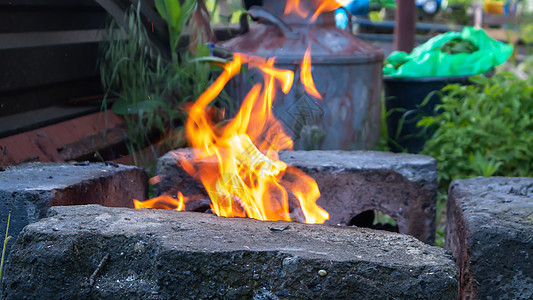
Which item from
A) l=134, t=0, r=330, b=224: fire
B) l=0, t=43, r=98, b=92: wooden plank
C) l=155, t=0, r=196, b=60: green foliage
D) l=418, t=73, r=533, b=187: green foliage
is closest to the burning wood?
l=134, t=0, r=330, b=224: fire

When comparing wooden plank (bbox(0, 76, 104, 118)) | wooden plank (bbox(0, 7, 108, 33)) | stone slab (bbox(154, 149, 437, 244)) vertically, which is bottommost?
stone slab (bbox(154, 149, 437, 244))

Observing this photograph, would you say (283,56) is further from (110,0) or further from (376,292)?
(376,292)

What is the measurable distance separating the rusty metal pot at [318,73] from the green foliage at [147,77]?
45 cm

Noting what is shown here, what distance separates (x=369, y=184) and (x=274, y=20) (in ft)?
5.54

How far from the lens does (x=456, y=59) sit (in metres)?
4.57

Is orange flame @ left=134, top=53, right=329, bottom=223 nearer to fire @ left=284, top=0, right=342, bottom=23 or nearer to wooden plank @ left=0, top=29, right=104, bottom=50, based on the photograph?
wooden plank @ left=0, top=29, right=104, bottom=50

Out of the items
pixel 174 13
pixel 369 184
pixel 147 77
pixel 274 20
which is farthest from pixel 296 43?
pixel 369 184

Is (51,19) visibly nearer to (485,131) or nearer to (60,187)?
(60,187)

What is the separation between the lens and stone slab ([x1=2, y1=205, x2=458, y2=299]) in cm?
144

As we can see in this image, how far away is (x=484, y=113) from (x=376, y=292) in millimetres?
2978

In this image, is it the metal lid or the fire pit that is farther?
the metal lid

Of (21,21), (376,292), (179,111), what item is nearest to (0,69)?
(21,21)

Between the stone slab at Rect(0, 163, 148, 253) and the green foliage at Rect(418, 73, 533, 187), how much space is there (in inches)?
84.6

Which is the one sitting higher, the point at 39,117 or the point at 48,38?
the point at 48,38
